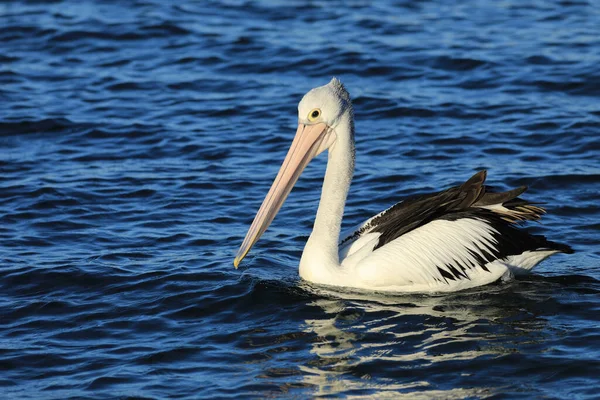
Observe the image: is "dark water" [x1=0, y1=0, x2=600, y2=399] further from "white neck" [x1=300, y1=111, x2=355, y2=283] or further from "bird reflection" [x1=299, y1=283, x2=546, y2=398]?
"white neck" [x1=300, y1=111, x2=355, y2=283]

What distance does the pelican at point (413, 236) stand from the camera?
261 inches

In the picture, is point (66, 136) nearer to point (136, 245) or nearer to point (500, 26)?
point (136, 245)

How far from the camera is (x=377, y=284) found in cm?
664

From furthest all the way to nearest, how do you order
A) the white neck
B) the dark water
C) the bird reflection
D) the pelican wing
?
the white neck
the pelican wing
the dark water
the bird reflection

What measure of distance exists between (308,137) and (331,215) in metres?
0.55

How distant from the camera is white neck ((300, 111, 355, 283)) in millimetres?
6738

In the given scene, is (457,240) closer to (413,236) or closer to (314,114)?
(413,236)

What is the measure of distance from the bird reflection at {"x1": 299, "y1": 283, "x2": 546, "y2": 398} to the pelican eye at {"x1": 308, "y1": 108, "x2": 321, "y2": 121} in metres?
1.12

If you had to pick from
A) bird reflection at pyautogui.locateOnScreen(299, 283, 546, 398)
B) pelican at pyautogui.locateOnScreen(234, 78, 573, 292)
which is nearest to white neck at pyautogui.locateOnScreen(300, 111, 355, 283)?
pelican at pyautogui.locateOnScreen(234, 78, 573, 292)

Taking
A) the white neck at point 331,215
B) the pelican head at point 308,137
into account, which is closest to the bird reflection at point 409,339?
the white neck at point 331,215

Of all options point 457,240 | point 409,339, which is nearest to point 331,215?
point 457,240

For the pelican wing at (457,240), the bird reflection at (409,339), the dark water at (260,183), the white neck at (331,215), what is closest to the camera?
the bird reflection at (409,339)

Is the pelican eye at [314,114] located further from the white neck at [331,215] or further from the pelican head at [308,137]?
the white neck at [331,215]

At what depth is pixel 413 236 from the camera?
6719mm
